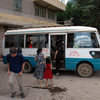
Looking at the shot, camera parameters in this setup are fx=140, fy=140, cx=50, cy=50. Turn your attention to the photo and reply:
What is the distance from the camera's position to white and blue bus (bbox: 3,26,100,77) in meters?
6.58

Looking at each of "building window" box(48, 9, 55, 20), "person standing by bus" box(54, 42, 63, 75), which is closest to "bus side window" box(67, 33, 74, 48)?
"person standing by bus" box(54, 42, 63, 75)

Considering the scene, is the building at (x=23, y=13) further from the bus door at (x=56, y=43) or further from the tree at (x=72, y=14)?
the tree at (x=72, y=14)

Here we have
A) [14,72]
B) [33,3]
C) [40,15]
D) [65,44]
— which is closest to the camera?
[14,72]

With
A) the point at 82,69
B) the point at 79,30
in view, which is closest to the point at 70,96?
the point at 82,69

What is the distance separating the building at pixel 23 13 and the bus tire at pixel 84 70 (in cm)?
714

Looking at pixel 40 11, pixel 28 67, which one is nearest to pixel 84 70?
pixel 28 67

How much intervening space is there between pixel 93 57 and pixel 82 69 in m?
0.80

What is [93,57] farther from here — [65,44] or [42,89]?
[42,89]

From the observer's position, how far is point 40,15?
21.0 meters

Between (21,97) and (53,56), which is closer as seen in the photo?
(21,97)

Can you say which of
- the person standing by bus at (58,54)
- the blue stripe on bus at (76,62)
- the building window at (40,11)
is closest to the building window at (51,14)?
the building window at (40,11)

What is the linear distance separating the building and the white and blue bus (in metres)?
5.31

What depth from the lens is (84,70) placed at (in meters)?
6.78

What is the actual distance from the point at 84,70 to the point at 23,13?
12809 mm
